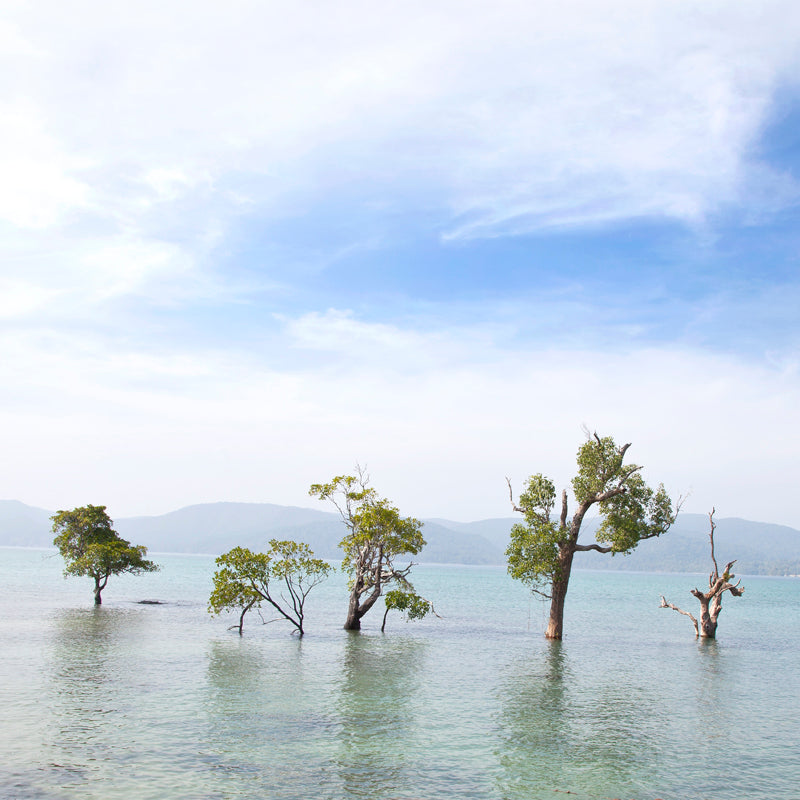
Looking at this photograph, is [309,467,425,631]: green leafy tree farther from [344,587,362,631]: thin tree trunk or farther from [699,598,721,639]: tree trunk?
[699,598,721,639]: tree trunk

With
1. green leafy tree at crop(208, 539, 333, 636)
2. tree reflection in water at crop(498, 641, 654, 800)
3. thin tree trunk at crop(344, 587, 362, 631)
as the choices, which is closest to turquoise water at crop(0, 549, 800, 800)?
tree reflection in water at crop(498, 641, 654, 800)

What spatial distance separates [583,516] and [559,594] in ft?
21.9

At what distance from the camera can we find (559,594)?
54.3 meters

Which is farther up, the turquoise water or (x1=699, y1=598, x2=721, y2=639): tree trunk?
the turquoise water

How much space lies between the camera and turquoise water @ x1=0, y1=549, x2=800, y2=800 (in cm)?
2056

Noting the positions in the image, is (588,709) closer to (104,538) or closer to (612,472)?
(612,472)

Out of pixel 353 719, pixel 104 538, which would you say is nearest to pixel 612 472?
pixel 353 719

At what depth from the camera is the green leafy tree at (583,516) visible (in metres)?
52.5

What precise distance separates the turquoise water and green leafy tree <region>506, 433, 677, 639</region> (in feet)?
19.8

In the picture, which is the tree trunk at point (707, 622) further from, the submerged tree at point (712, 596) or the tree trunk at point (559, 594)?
the tree trunk at point (559, 594)

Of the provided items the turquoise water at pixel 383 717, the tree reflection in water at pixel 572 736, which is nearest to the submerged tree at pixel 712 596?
the turquoise water at pixel 383 717

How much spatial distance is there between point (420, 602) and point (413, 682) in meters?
19.6

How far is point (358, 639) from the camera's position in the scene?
54812 millimetres

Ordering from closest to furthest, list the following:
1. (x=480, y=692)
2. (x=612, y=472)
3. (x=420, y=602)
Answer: (x=480, y=692)
(x=612, y=472)
(x=420, y=602)
